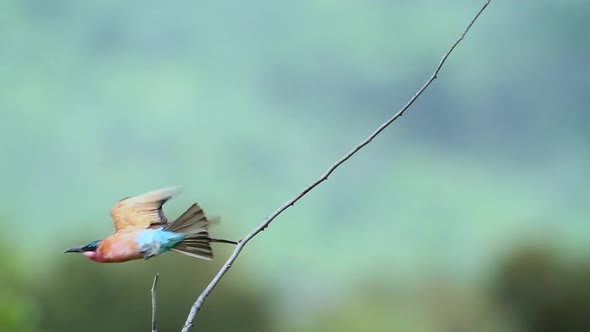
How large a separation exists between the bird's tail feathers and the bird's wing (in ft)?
0.12

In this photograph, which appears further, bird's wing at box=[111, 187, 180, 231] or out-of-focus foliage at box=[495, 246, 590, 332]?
out-of-focus foliage at box=[495, 246, 590, 332]

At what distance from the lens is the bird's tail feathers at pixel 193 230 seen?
1.87 feet

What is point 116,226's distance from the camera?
63 cm

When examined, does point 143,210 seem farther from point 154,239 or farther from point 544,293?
point 544,293

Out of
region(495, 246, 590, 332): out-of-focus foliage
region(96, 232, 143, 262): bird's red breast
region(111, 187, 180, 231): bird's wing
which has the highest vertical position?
region(111, 187, 180, 231): bird's wing

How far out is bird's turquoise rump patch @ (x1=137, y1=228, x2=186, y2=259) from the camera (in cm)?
55

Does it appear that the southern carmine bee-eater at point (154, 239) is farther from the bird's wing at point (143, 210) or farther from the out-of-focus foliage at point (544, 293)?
the out-of-focus foliage at point (544, 293)

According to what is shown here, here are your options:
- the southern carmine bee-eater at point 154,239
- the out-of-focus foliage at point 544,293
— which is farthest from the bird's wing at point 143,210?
the out-of-focus foliage at point 544,293

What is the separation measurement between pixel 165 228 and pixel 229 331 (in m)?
2.66

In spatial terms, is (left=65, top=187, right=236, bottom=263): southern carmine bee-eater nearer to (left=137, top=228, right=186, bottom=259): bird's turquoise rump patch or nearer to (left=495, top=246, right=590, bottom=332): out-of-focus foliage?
(left=137, top=228, right=186, bottom=259): bird's turquoise rump patch

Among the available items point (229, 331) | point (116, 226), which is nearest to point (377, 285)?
point (229, 331)

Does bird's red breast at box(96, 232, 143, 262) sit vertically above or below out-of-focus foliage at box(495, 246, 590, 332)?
above

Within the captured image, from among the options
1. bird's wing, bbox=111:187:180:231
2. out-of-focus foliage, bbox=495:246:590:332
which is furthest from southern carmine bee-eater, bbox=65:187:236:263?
out-of-focus foliage, bbox=495:246:590:332

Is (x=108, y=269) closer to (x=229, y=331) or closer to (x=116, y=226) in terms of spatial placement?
(x=229, y=331)
